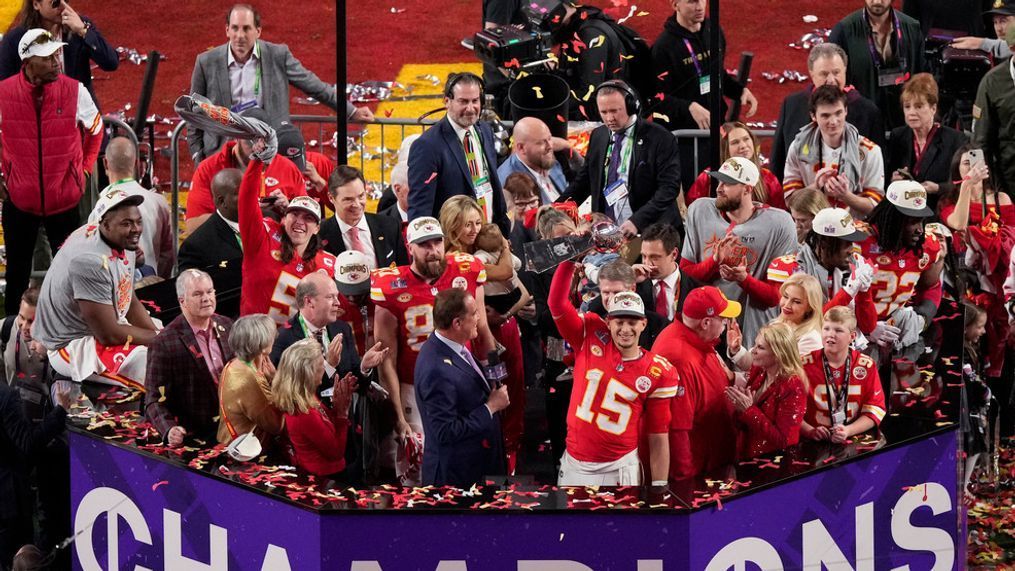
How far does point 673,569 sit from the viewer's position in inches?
311

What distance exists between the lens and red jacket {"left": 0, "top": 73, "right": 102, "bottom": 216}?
1069 cm

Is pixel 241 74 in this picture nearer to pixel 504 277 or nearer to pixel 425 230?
pixel 504 277

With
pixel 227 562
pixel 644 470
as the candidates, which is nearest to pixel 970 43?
pixel 644 470

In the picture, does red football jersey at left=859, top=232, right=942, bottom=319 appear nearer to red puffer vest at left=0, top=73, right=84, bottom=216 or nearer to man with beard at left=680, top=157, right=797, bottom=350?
man with beard at left=680, top=157, right=797, bottom=350

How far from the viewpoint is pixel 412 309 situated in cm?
918

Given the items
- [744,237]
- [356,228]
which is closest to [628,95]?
[744,237]

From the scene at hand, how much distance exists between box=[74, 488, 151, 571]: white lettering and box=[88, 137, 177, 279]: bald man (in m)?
1.46

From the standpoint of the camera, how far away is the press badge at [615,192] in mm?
10664

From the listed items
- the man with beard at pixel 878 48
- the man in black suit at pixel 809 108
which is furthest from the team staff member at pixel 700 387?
the man with beard at pixel 878 48

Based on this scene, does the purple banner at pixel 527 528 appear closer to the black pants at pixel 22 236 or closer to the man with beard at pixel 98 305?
the man with beard at pixel 98 305

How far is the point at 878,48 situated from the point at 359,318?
4.43 meters

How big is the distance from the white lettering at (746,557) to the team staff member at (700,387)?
50cm

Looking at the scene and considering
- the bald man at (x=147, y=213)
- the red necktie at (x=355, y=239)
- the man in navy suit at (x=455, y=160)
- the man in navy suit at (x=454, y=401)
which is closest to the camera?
the man in navy suit at (x=454, y=401)

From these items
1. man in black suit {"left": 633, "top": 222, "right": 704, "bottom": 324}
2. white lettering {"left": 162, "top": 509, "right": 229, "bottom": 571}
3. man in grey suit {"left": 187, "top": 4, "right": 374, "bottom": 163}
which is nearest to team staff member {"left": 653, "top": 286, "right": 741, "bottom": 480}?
man in black suit {"left": 633, "top": 222, "right": 704, "bottom": 324}
